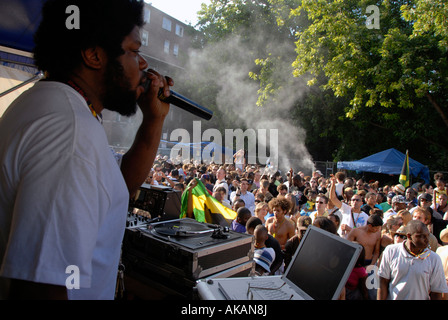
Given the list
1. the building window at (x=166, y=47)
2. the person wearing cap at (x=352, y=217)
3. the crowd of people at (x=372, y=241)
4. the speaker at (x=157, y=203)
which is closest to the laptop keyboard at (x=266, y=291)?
the crowd of people at (x=372, y=241)

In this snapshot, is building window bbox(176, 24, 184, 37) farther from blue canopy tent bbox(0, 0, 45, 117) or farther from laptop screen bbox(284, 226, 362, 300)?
laptop screen bbox(284, 226, 362, 300)

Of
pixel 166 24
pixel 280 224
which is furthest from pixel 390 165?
pixel 166 24

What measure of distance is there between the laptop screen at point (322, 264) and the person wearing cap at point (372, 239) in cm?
333

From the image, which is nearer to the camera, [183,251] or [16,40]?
[183,251]

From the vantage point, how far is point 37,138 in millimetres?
837

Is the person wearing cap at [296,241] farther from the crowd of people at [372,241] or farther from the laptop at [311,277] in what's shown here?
the laptop at [311,277]

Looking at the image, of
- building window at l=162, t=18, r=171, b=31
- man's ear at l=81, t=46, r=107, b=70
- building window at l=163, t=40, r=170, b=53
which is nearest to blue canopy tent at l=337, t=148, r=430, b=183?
man's ear at l=81, t=46, r=107, b=70

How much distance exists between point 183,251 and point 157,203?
2.74ft

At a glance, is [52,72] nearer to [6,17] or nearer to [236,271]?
[236,271]

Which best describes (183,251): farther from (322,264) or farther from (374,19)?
(374,19)

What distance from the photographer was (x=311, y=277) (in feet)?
5.95

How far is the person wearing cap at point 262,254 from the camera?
344cm

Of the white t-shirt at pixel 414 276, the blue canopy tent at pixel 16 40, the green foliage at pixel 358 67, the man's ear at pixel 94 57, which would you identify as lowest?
the white t-shirt at pixel 414 276
